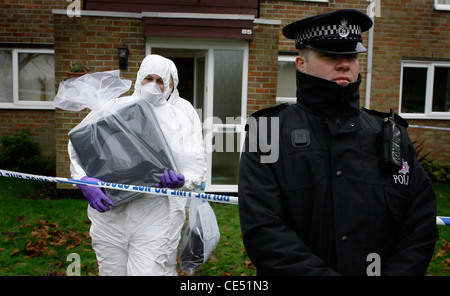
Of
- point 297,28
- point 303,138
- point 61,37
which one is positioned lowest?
point 303,138

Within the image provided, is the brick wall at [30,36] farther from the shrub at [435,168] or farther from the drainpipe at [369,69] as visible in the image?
the shrub at [435,168]

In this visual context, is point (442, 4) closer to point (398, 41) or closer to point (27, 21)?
point (398, 41)

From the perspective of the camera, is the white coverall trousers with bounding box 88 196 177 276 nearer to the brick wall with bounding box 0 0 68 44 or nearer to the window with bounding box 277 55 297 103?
the window with bounding box 277 55 297 103

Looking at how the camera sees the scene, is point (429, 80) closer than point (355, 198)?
No

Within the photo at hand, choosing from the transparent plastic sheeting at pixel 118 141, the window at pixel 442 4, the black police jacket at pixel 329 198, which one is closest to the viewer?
the black police jacket at pixel 329 198

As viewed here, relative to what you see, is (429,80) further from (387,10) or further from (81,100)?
(81,100)

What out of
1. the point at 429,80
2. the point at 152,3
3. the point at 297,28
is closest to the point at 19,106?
the point at 152,3

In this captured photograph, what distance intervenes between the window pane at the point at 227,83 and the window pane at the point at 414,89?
4.82 meters

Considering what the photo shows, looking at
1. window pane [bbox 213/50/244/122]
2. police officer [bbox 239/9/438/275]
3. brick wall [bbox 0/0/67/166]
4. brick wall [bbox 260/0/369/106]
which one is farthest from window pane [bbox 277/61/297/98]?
police officer [bbox 239/9/438/275]

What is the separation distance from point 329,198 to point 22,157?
821cm

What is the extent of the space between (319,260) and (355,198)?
0.95ft

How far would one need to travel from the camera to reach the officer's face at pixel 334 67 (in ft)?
5.69

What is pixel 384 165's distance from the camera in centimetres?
170

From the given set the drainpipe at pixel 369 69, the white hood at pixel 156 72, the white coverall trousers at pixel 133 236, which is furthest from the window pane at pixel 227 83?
the white coverall trousers at pixel 133 236
